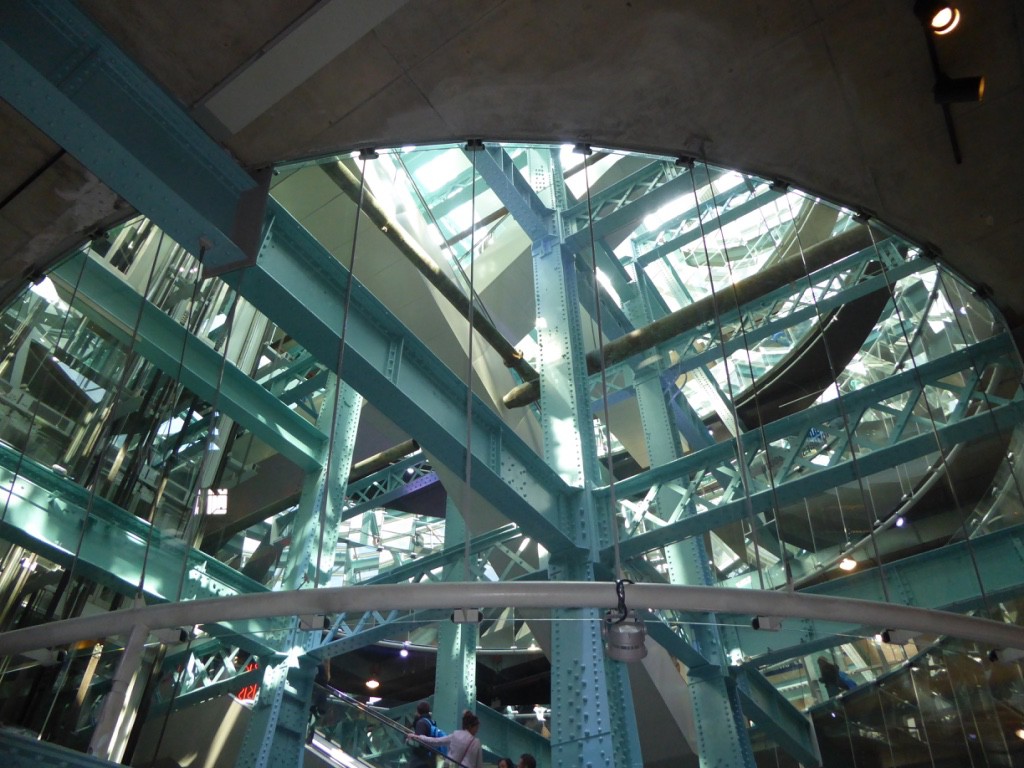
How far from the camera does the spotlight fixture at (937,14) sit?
5668 mm

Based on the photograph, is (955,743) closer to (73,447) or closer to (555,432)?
(555,432)

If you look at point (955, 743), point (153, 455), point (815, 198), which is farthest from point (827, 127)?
point (955, 743)

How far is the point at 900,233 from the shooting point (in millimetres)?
7750

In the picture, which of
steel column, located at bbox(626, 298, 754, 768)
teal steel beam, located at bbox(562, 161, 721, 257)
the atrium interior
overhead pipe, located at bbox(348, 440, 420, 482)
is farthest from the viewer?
overhead pipe, located at bbox(348, 440, 420, 482)

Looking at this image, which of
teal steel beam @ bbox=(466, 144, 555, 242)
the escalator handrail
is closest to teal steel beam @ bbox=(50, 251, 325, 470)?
the escalator handrail

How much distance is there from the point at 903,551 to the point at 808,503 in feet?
10.5

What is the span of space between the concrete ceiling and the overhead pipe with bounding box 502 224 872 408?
410 centimetres

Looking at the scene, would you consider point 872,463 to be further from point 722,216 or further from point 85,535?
point 722,216

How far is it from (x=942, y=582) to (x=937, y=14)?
7402 mm

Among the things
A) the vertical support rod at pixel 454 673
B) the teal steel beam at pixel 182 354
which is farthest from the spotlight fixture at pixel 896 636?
the vertical support rod at pixel 454 673

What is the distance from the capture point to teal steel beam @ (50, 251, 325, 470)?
9.09 m

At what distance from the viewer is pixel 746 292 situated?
12.3m

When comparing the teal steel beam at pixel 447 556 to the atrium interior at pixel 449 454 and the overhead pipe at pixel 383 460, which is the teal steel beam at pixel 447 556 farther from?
the overhead pipe at pixel 383 460

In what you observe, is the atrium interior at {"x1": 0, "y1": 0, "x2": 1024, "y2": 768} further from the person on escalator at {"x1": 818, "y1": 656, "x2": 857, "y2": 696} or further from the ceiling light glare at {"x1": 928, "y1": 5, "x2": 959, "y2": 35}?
the ceiling light glare at {"x1": 928, "y1": 5, "x2": 959, "y2": 35}
